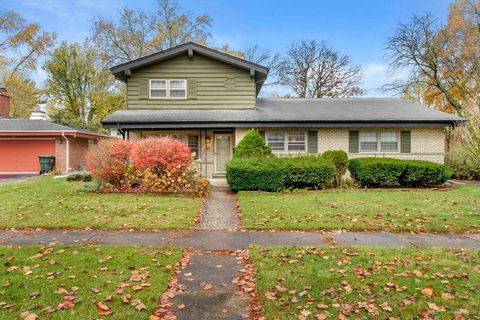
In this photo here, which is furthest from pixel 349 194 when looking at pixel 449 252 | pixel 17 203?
pixel 17 203

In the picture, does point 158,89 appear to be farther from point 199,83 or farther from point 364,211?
point 364,211

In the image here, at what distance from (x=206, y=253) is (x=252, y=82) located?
12565 mm

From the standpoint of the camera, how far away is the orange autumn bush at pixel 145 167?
1060cm

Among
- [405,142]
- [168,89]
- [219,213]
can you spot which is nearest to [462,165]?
[405,142]

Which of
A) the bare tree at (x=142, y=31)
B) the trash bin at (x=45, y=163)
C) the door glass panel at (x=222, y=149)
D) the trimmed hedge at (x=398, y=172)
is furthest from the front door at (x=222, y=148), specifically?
the bare tree at (x=142, y=31)

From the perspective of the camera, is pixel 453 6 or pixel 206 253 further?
pixel 453 6

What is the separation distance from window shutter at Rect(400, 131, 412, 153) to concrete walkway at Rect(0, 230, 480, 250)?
9827mm

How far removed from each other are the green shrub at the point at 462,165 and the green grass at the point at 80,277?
16.5m

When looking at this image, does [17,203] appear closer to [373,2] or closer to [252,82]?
[252,82]

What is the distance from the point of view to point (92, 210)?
7809mm

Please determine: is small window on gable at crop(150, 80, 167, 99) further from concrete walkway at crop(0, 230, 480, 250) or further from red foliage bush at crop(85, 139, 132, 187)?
concrete walkway at crop(0, 230, 480, 250)

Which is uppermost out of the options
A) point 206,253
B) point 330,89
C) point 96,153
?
point 330,89

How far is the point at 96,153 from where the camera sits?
35.2ft

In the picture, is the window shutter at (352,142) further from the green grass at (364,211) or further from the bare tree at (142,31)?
the bare tree at (142,31)
